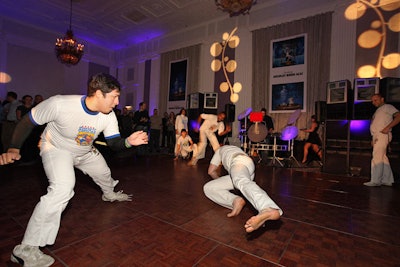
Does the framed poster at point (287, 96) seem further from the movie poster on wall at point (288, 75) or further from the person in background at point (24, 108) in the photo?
the person in background at point (24, 108)

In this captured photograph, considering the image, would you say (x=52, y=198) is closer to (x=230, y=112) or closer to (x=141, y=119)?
(x=141, y=119)

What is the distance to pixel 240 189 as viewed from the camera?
179cm

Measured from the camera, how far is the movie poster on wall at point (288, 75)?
6.97 meters

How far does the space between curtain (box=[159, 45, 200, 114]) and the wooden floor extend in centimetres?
715

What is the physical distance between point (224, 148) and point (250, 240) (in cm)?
101

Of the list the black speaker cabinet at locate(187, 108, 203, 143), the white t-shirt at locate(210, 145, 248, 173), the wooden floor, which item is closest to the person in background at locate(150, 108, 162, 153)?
the black speaker cabinet at locate(187, 108, 203, 143)

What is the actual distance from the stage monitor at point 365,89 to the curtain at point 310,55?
5.43 ft

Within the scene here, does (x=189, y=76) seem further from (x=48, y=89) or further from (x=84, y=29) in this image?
(x=48, y=89)

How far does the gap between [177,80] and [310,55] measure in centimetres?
572

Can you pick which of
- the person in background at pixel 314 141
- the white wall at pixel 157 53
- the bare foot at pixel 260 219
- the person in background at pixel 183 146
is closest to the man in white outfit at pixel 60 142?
the bare foot at pixel 260 219

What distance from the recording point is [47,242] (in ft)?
4.37

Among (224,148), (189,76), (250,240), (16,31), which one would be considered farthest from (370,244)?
(16,31)

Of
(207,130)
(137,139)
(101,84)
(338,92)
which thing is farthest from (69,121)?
(338,92)

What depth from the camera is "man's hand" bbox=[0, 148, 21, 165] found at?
4.26ft
